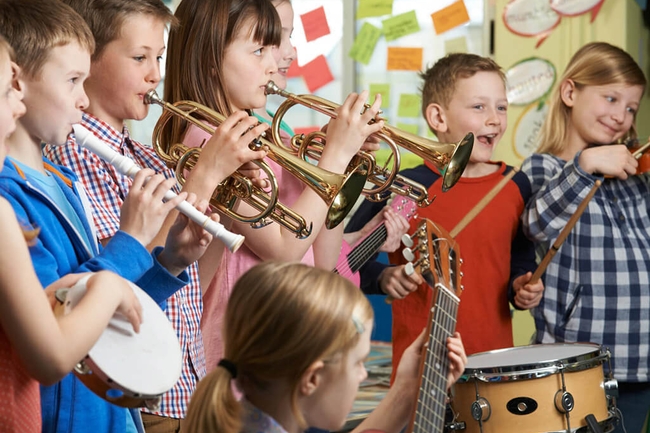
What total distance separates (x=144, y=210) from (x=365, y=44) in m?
3.43

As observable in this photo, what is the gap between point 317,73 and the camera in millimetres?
4750

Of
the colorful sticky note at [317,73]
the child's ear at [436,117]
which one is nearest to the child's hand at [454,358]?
the child's ear at [436,117]

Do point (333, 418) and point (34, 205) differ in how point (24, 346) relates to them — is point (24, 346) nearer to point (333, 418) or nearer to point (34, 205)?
point (34, 205)

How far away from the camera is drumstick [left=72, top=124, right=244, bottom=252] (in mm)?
1474

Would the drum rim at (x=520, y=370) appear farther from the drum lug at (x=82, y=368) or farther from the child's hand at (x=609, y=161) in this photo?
the drum lug at (x=82, y=368)

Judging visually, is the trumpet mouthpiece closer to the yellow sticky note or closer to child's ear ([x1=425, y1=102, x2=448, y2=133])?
child's ear ([x1=425, y1=102, x2=448, y2=133])

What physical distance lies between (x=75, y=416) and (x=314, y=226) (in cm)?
70

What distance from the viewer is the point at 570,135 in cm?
283

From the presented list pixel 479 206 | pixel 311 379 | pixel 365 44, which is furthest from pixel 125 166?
pixel 365 44

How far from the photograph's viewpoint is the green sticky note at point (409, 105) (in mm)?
4566

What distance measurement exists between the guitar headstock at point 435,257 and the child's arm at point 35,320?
39.9 inches

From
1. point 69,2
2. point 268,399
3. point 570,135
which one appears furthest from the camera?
point 570,135

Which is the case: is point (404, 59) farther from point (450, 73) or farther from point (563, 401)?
point (563, 401)

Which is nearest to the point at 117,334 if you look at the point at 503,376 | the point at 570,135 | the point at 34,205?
the point at 34,205
